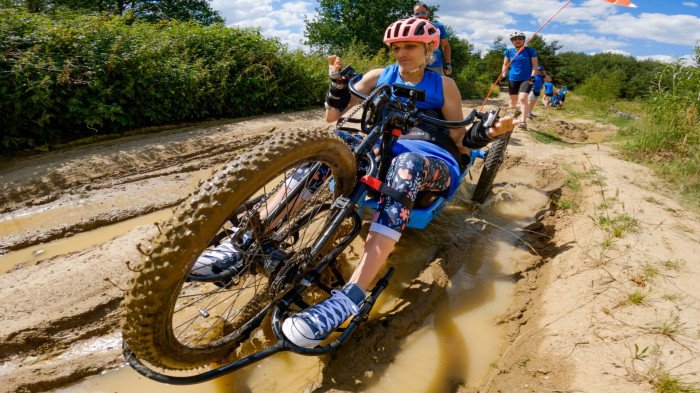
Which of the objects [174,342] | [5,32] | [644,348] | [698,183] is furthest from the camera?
[5,32]

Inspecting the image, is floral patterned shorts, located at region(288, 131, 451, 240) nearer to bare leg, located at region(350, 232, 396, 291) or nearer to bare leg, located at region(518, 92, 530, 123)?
bare leg, located at region(350, 232, 396, 291)

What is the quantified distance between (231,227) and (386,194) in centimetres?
91

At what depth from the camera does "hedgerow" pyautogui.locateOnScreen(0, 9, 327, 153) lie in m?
4.91

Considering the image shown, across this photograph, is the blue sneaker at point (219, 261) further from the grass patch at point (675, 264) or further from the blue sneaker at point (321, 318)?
the grass patch at point (675, 264)

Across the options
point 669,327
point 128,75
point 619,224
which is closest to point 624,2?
point 619,224

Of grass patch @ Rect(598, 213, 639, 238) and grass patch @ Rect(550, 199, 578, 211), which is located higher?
grass patch @ Rect(598, 213, 639, 238)

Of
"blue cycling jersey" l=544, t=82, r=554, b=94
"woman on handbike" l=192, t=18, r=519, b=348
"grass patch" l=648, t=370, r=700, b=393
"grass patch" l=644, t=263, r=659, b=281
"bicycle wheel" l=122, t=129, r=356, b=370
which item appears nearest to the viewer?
→ "bicycle wheel" l=122, t=129, r=356, b=370

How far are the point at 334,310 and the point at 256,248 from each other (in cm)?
51

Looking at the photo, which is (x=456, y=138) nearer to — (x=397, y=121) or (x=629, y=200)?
(x=397, y=121)

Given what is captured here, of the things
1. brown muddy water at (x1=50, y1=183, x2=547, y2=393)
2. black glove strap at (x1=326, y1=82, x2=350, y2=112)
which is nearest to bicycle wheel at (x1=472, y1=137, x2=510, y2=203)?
brown muddy water at (x1=50, y1=183, x2=547, y2=393)

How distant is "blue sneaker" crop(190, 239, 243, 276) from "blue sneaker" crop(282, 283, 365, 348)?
41 centimetres

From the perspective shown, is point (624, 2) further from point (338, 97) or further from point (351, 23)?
point (351, 23)

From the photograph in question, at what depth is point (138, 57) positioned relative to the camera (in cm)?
584

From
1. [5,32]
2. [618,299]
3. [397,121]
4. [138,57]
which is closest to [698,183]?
[618,299]
